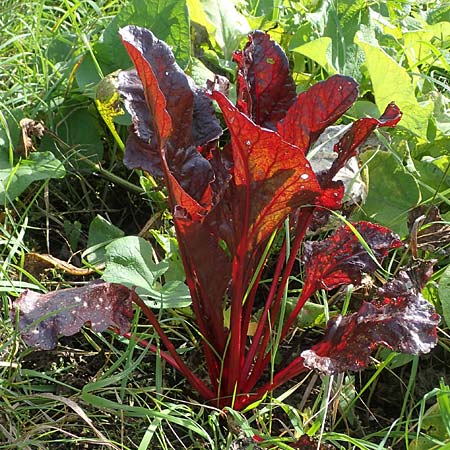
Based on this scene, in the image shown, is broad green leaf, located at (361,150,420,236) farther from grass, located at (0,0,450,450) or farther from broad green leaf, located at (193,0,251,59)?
broad green leaf, located at (193,0,251,59)

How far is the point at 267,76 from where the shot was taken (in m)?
1.22

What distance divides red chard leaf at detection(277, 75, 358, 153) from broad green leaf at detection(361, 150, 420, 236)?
370 mm

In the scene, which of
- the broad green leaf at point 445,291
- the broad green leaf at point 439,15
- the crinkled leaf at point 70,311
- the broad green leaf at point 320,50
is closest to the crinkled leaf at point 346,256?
the broad green leaf at point 445,291

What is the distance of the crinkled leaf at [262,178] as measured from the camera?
37.3 inches

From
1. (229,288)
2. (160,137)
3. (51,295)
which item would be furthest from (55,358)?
(160,137)

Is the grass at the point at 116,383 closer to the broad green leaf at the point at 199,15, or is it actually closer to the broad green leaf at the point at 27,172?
the broad green leaf at the point at 27,172

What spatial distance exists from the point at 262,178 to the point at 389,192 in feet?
1.67

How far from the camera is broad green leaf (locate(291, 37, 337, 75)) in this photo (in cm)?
145

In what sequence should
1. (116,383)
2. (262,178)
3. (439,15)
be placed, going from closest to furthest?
(262,178), (116,383), (439,15)

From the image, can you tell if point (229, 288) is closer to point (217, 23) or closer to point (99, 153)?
point (99, 153)

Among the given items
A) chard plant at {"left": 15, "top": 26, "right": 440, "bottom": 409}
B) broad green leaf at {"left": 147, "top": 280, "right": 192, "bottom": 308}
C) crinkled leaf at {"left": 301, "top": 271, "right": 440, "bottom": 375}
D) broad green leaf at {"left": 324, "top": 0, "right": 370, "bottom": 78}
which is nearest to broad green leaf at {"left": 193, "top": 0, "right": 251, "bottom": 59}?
broad green leaf at {"left": 324, "top": 0, "right": 370, "bottom": 78}

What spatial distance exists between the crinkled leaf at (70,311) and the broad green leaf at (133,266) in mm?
40

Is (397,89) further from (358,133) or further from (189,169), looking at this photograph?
(189,169)

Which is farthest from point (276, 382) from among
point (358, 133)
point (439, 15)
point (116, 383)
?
point (439, 15)
